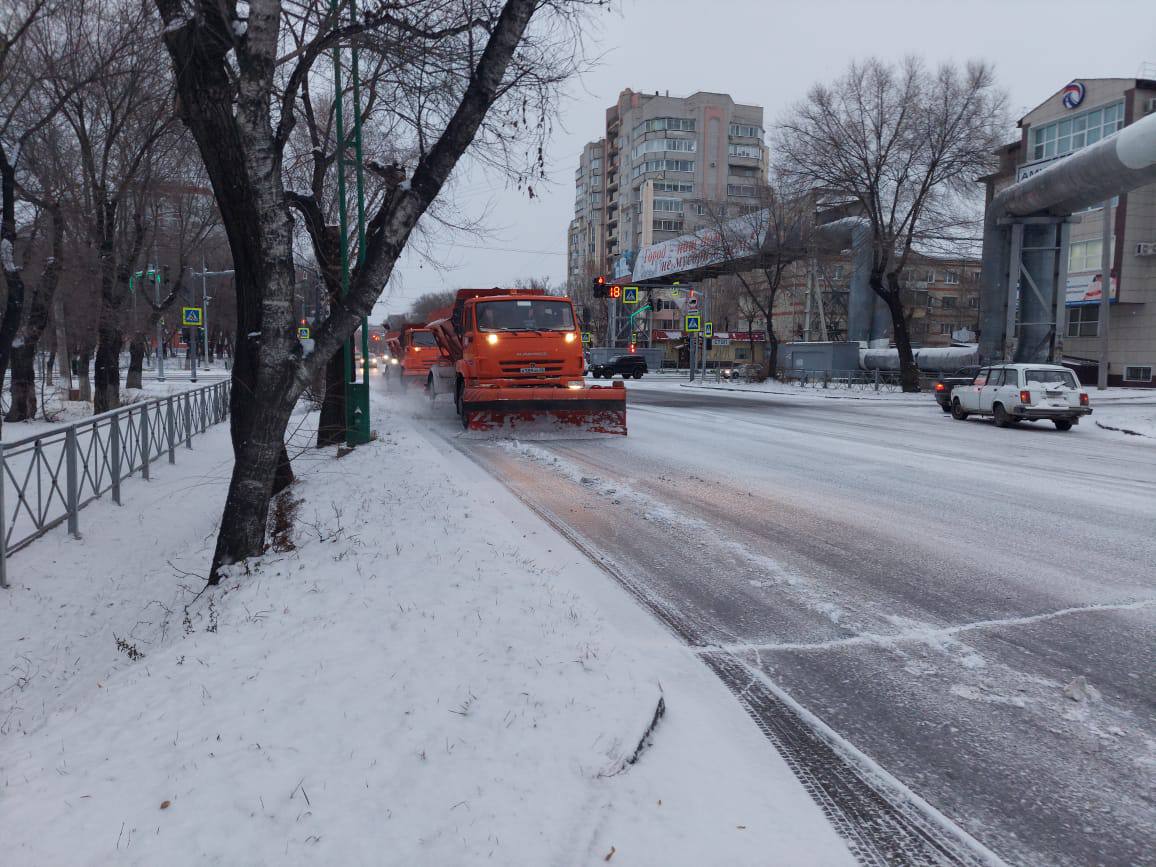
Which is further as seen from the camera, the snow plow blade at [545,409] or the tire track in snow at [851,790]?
the snow plow blade at [545,409]

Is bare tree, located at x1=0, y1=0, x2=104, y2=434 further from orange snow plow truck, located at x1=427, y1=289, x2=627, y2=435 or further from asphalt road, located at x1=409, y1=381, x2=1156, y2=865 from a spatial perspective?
asphalt road, located at x1=409, y1=381, x2=1156, y2=865

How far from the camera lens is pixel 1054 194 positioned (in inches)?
1021

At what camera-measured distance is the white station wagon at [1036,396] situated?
17.6 metres

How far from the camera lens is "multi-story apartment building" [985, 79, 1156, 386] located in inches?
1533

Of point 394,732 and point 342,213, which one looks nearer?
point 394,732

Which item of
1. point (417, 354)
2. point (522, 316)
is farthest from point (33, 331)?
point (522, 316)

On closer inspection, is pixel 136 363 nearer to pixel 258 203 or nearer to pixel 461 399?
pixel 461 399

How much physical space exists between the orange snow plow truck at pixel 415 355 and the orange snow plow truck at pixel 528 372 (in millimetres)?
7556

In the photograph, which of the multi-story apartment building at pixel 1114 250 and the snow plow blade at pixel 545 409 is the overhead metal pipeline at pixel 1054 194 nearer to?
the multi-story apartment building at pixel 1114 250

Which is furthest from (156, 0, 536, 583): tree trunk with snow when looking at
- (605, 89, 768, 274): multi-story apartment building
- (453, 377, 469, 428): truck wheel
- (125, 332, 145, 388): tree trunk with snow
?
(605, 89, 768, 274): multi-story apartment building

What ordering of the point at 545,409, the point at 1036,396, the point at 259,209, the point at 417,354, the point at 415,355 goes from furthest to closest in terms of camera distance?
the point at 415,355
the point at 417,354
the point at 1036,396
the point at 545,409
the point at 259,209

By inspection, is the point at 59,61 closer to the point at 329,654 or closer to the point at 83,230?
the point at 83,230

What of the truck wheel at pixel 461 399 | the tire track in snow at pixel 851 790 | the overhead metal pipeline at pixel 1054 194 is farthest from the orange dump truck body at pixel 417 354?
the tire track in snow at pixel 851 790

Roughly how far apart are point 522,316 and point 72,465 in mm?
8651
